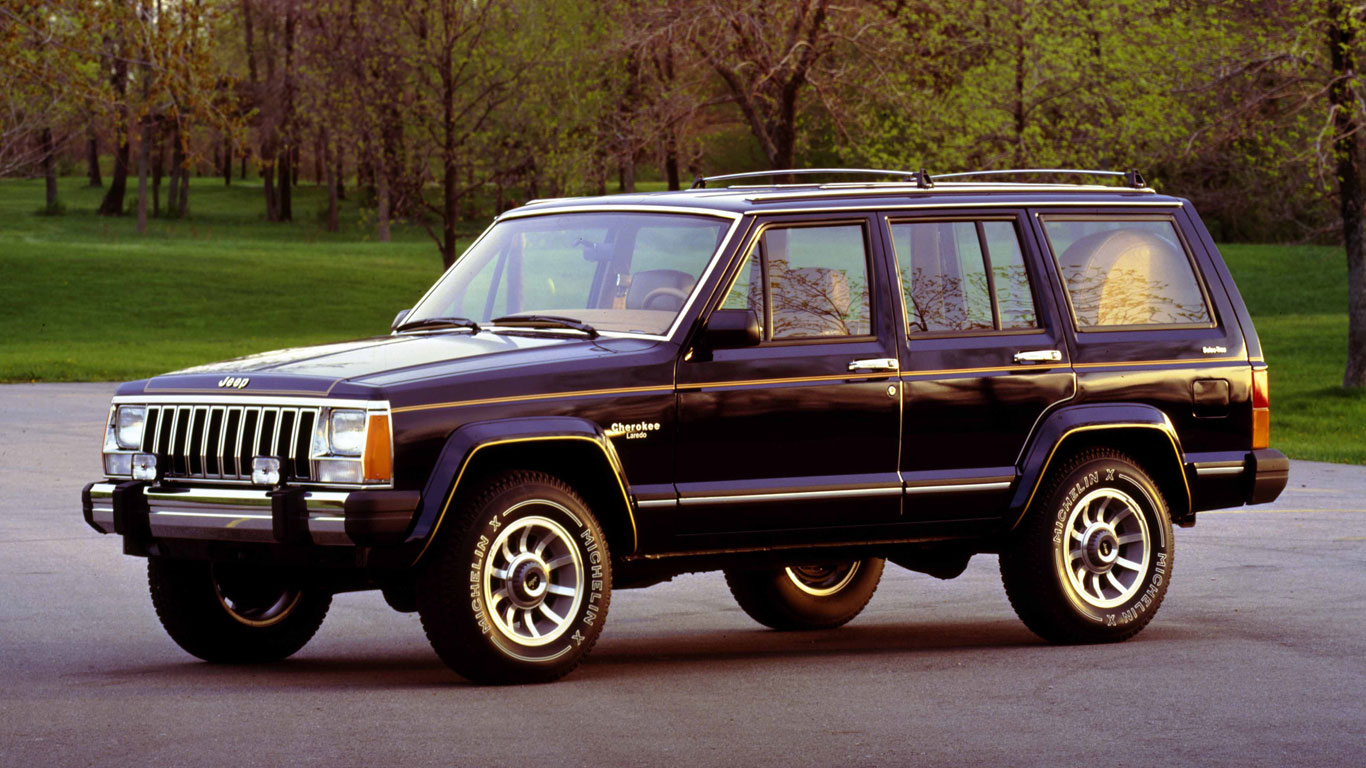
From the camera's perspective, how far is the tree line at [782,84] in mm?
26484

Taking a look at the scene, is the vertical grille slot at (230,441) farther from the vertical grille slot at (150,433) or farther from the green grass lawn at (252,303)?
the green grass lawn at (252,303)

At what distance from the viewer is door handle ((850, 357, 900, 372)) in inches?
346

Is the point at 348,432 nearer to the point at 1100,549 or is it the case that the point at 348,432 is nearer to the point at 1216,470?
the point at 1100,549

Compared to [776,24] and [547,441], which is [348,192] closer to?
[776,24]

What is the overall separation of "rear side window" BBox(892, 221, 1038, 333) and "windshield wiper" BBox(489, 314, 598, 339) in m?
1.43

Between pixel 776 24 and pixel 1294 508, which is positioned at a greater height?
pixel 776 24

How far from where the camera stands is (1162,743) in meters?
7.03

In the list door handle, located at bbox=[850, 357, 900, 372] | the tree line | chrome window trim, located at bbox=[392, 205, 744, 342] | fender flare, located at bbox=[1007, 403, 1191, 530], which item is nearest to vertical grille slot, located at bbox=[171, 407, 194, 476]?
chrome window trim, located at bbox=[392, 205, 744, 342]

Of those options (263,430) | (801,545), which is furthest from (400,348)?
(801,545)

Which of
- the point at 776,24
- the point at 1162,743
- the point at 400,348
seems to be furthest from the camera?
the point at 776,24

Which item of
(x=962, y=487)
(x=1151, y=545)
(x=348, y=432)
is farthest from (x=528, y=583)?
(x=1151, y=545)

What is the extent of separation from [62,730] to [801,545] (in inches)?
122

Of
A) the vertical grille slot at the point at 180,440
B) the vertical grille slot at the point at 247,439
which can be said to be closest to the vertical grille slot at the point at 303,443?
the vertical grille slot at the point at 247,439

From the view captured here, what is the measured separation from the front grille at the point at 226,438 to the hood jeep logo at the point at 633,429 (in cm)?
117
